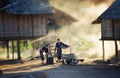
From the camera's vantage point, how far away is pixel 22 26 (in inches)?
1162

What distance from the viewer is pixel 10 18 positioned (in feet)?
95.9

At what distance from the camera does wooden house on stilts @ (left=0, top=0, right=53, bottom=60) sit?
28.5 meters

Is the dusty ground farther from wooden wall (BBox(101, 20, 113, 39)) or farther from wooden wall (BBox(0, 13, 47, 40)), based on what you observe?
wooden wall (BBox(101, 20, 113, 39))

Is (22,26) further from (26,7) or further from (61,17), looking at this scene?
(61,17)

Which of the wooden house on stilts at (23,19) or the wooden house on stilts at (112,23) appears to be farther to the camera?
the wooden house on stilts at (23,19)

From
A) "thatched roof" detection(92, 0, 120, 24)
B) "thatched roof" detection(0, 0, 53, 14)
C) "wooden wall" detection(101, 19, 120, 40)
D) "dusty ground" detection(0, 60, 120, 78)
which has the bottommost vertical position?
"dusty ground" detection(0, 60, 120, 78)

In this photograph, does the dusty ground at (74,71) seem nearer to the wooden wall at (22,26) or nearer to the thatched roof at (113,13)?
the wooden wall at (22,26)

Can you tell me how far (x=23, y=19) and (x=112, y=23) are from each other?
7.15 metres

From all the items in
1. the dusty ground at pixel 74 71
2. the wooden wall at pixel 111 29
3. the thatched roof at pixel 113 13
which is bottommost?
the dusty ground at pixel 74 71

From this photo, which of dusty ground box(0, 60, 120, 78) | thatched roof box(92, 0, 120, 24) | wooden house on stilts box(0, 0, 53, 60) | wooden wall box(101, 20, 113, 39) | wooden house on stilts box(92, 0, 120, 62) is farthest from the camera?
wooden wall box(101, 20, 113, 39)

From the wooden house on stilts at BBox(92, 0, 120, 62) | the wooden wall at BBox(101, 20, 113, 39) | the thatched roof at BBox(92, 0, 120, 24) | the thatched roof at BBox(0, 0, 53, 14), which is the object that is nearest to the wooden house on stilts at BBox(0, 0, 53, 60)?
the thatched roof at BBox(0, 0, 53, 14)

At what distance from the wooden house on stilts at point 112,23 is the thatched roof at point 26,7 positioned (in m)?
4.43

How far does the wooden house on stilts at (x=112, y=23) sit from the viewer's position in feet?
86.1

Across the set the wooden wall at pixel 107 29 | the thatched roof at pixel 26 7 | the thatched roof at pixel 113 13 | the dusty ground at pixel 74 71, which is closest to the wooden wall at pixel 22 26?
the thatched roof at pixel 26 7
